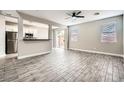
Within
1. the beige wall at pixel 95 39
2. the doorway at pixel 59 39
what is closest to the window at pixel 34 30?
the doorway at pixel 59 39

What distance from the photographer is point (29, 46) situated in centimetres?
501

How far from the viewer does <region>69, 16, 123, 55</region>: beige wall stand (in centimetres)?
512

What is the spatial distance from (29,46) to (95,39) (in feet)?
15.5

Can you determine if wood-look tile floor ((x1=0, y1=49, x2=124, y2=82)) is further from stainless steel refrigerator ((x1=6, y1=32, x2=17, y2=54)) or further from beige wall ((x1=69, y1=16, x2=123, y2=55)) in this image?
stainless steel refrigerator ((x1=6, y1=32, x2=17, y2=54))

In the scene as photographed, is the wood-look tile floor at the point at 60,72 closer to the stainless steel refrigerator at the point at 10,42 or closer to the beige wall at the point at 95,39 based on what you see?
A: the beige wall at the point at 95,39

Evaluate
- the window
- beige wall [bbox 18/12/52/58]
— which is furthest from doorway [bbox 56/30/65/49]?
beige wall [bbox 18/12/52/58]

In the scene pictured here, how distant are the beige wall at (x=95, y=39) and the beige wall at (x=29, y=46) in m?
2.99

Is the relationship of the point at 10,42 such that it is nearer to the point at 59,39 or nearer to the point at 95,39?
the point at 59,39

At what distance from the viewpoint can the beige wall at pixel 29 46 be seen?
14.7ft

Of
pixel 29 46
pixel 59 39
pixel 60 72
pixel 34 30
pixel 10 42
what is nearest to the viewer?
pixel 60 72

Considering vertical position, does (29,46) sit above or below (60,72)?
above

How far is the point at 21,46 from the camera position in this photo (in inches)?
179

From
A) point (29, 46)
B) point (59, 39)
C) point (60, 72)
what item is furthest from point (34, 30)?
point (60, 72)
